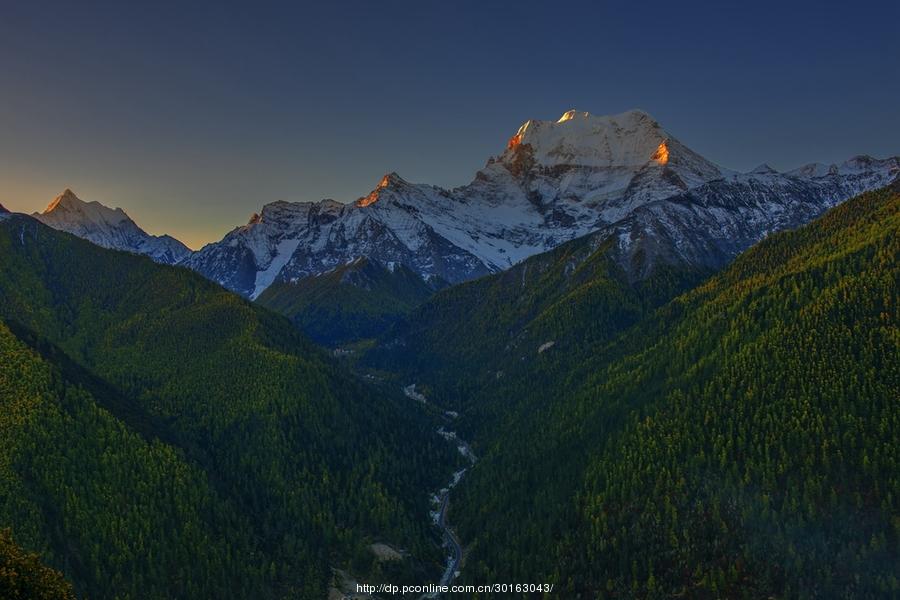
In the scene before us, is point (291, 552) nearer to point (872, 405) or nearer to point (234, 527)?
point (234, 527)

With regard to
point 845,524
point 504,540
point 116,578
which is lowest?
point 116,578

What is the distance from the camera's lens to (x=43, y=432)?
634ft

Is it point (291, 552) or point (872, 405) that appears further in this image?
point (291, 552)

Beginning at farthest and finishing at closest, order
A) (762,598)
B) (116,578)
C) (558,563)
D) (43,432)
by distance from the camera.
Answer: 1. (43,432)
2. (558,563)
3. (116,578)
4. (762,598)

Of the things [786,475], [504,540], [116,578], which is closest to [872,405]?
[786,475]

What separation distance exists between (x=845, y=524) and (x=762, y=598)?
87.0 feet

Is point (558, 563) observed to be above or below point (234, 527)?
above

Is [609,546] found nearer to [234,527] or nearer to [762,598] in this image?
[762,598]

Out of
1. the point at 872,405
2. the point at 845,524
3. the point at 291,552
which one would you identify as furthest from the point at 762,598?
the point at 291,552

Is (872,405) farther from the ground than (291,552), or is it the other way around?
(872,405)

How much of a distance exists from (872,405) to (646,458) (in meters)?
57.5

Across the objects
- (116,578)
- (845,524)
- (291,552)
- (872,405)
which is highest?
(872,405)

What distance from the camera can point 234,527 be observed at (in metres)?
197

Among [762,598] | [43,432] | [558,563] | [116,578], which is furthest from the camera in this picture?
[43,432]
